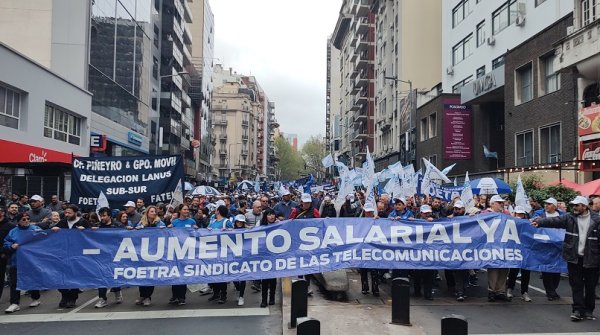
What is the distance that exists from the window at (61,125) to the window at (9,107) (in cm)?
241

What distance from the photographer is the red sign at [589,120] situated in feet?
58.4

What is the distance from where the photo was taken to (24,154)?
21.3 meters

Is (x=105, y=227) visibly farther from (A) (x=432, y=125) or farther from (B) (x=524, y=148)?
(A) (x=432, y=125)

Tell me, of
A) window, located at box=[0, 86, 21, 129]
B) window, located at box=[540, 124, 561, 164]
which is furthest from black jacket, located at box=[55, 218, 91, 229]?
window, located at box=[540, 124, 561, 164]

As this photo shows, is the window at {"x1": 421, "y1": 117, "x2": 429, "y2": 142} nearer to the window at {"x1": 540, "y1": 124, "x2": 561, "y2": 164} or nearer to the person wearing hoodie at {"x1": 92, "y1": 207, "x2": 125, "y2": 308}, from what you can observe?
the window at {"x1": 540, "y1": 124, "x2": 561, "y2": 164}

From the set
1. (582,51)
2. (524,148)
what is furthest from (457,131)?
(582,51)

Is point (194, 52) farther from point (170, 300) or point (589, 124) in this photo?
point (170, 300)

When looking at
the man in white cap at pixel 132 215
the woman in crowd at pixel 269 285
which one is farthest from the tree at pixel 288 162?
the woman in crowd at pixel 269 285

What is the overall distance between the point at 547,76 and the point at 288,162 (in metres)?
130

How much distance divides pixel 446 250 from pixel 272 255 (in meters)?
3.06

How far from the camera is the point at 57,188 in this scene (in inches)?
703

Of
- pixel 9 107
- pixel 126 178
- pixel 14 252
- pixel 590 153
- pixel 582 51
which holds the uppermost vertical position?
pixel 582 51

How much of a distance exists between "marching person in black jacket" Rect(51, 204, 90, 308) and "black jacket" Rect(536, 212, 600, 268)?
25.7ft

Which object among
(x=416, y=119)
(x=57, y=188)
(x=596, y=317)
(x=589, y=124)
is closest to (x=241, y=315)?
(x=596, y=317)
